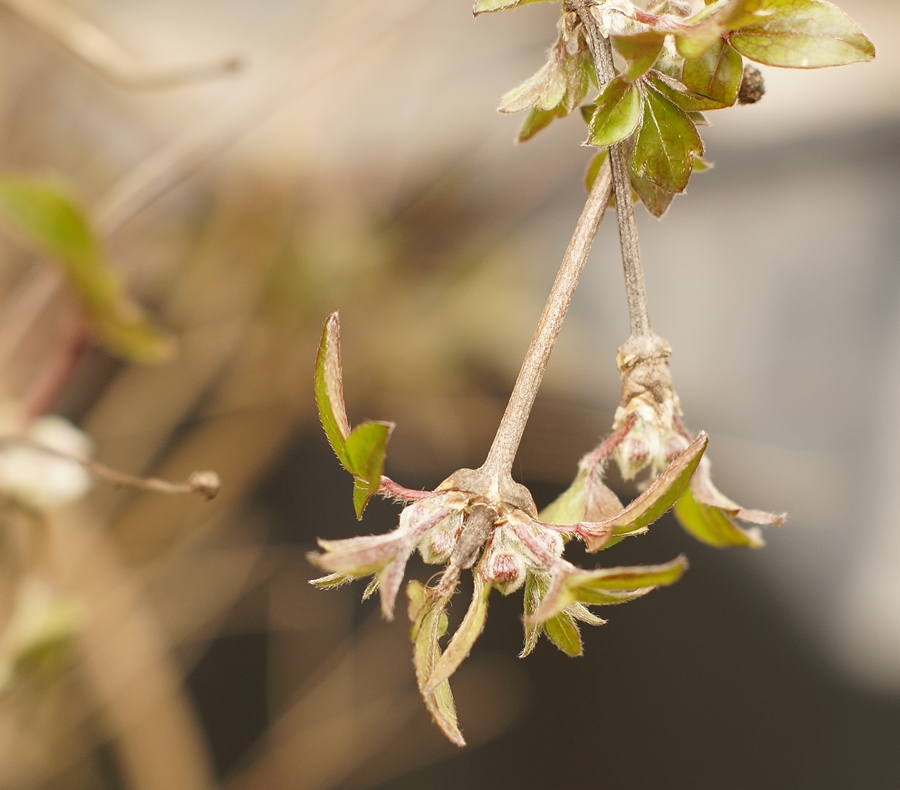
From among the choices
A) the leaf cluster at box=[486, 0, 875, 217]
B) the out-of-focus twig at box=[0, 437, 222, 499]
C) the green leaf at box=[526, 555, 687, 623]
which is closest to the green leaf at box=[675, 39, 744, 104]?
the leaf cluster at box=[486, 0, 875, 217]

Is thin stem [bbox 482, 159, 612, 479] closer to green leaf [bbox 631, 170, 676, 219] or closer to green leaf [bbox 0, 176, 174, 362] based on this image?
green leaf [bbox 631, 170, 676, 219]

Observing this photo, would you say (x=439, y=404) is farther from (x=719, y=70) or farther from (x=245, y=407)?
(x=719, y=70)

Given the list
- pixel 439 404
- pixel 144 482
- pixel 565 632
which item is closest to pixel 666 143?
pixel 565 632

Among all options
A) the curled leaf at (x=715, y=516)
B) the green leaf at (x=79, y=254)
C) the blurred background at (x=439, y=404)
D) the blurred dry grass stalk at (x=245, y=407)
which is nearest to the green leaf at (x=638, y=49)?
the curled leaf at (x=715, y=516)

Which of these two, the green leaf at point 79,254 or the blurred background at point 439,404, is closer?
the green leaf at point 79,254

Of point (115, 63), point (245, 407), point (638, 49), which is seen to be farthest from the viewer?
point (245, 407)

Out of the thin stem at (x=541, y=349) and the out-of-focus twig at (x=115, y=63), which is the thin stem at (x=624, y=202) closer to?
the thin stem at (x=541, y=349)
